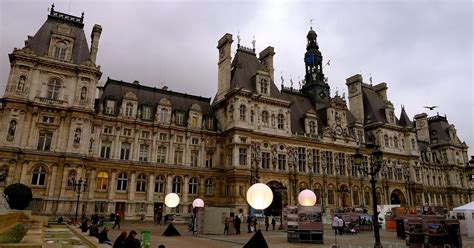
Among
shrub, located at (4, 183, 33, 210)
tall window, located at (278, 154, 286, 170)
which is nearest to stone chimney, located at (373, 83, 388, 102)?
tall window, located at (278, 154, 286, 170)

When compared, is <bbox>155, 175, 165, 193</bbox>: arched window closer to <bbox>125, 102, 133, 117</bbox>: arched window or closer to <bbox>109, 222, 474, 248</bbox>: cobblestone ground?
<bbox>125, 102, 133, 117</bbox>: arched window

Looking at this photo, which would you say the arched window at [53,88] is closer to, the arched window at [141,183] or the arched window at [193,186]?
the arched window at [141,183]

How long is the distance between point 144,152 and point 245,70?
19.5 meters

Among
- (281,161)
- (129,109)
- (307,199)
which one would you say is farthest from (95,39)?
(307,199)

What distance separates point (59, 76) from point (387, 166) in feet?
172

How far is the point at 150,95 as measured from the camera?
43469 mm

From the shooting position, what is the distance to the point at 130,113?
129ft

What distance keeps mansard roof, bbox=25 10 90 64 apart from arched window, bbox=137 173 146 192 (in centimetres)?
1526

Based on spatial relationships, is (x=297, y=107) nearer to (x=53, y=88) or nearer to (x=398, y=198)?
(x=398, y=198)

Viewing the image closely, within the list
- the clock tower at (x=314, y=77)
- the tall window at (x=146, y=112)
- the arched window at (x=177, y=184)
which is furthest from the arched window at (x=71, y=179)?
the clock tower at (x=314, y=77)

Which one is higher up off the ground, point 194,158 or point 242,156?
point 242,156

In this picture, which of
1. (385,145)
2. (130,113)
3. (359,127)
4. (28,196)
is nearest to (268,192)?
(28,196)

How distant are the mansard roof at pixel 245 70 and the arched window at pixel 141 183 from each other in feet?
56.3

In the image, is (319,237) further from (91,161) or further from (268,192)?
(91,161)
